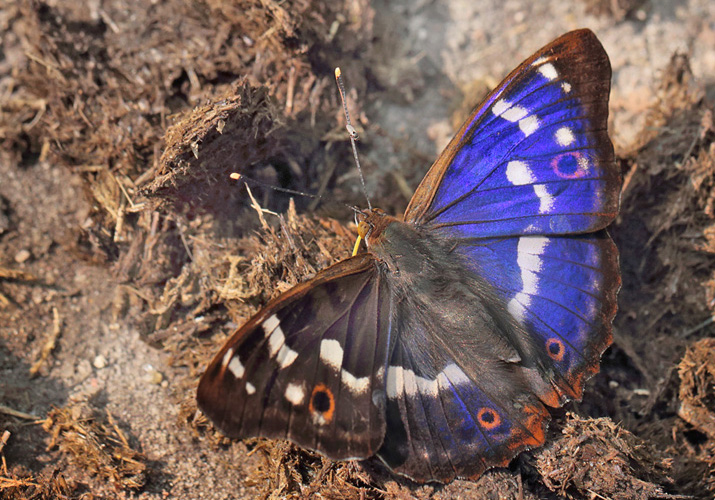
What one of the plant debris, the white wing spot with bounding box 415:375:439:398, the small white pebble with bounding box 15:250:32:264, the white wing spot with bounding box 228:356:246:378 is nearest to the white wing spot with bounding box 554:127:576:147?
the white wing spot with bounding box 415:375:439:398

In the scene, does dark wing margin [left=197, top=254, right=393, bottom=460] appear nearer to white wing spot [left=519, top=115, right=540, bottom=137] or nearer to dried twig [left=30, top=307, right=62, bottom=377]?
white wing spot [left=519, top=115, right=540, bottom=137]

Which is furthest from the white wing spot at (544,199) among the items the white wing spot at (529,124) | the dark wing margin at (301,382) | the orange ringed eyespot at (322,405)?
the orange ringed eyespot at (322,405)

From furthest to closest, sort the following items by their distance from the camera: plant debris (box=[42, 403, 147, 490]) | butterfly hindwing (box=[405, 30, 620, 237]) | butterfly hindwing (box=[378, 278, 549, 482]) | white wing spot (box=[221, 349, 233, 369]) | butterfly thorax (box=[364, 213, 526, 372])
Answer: plant debris (box=[42, 403, 147, 490]) < butterfly hindwing (box=[405, 30, 620, 237]) < butterfly thorax (box=[364, 213, 526, 372]) < butterfly hindwing (box=[378, 278, 549, 482]) < white wing spot (box=[221, 349, 233, 369])

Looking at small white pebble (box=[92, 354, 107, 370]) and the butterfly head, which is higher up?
the butterfly head

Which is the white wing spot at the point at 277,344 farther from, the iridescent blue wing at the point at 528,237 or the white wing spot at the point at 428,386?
the white wing spot at the point at 428,386

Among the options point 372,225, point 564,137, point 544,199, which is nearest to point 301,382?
point 372,225

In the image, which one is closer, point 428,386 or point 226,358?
point 226,358

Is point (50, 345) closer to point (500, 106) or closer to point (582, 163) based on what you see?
point (500, 106)

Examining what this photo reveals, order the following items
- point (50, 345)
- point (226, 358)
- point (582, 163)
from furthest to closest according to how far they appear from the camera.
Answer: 1. point (50, 345)
2. point (582, 163)
3. point (226, 358)
